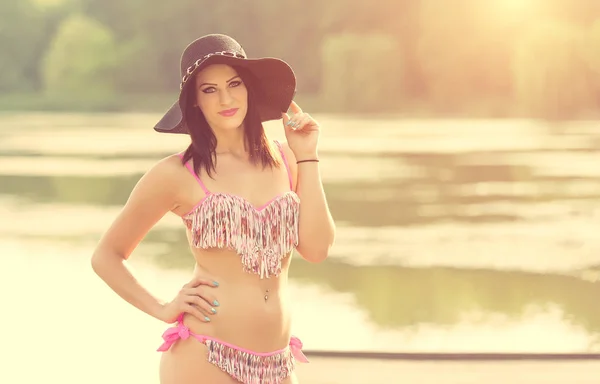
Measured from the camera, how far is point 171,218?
14.9 metres

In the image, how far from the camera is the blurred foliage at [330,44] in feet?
184

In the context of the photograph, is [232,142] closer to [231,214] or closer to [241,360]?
[231,214]

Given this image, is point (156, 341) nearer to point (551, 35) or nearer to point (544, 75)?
point (544, 75)

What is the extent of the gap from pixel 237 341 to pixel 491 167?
18.1 metres

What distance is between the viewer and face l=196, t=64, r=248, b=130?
8.76 feet

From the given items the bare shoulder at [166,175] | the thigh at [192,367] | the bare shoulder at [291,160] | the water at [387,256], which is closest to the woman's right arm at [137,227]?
the bare shoulder at [166,175]

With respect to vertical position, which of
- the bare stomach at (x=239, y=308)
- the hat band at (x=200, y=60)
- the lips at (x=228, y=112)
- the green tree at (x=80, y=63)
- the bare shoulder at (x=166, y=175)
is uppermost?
the green tree at (x=80, y=63)

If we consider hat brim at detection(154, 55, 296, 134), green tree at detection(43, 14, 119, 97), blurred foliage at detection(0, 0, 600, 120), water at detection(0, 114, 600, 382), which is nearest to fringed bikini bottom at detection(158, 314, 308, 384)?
hat brim at detection(154, 55, 296, 134)

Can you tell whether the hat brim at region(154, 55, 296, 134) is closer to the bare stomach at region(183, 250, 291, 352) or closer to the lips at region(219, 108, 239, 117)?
the lips at region(219, 108, 239, 117)

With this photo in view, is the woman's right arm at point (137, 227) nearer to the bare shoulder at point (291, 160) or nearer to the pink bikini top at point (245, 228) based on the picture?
the pink bikini top at point (245, 228)

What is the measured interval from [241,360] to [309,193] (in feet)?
1.33

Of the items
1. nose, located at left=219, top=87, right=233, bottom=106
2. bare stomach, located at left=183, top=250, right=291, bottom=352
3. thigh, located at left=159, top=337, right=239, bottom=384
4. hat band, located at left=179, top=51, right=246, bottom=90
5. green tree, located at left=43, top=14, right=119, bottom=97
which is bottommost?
thigh, located at left=159, top=337, right=239, bottom=384

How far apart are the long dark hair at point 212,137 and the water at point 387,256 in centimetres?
311

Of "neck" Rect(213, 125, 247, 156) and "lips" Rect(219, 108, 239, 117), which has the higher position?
"lips" Rect(219, 108, 239, 117)
